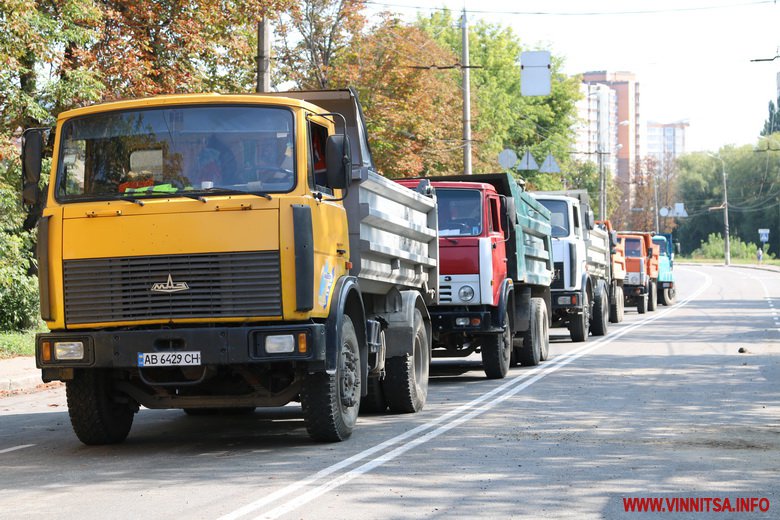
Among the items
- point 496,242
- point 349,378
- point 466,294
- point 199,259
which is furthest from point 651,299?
point 199,259

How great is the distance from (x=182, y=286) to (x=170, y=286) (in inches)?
3.7

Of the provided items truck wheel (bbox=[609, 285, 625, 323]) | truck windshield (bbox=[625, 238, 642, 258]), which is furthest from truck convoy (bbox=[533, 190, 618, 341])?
truck windshield (bbox=[625, 238, 642, 258])

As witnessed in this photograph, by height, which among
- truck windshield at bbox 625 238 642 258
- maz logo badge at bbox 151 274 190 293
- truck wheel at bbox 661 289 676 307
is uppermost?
truck windshield at bbox 625 238 642 258

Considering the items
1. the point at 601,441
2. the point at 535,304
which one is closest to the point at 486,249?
the point at 535,304

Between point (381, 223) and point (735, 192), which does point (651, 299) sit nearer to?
point (381, 223)

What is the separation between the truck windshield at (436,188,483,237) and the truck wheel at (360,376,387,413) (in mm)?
3663

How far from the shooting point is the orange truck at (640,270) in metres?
38.1

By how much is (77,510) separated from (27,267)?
15492 millimetres

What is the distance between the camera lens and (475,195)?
→ 16375 millimetres

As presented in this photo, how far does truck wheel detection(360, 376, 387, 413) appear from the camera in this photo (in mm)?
12844

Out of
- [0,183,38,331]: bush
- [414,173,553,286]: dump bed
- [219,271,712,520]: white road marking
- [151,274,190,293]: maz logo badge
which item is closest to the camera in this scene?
[219,271,712,520]: white road marking

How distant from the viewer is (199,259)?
968 centimetres

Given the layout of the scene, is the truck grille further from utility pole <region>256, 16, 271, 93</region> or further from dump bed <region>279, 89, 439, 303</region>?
utility pole <region>256, 16, 271, 93</region>

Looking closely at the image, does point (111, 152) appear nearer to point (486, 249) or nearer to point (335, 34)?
point (486, 249)
